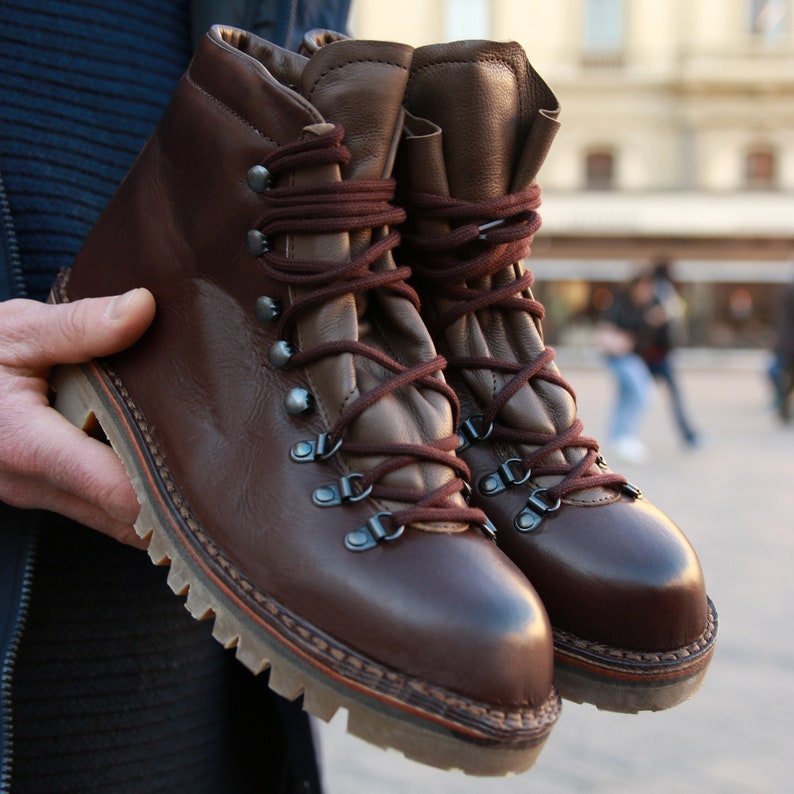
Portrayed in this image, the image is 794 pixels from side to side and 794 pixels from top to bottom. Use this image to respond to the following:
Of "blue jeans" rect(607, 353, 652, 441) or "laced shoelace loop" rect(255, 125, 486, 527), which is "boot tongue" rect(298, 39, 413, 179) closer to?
"laced shoelace loop" rect(255, 125, 486, 527)

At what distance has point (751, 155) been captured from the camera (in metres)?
22.9

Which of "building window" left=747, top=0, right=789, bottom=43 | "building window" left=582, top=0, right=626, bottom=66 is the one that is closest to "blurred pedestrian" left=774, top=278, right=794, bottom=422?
"building window" left=582, top=0, right=626, bottom=66

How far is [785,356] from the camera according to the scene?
432 inches

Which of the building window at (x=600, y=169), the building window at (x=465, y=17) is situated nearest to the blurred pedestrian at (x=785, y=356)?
the building window at (x=600, y=169)

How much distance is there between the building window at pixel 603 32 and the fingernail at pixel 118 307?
24197 mm

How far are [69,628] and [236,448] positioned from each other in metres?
0.47

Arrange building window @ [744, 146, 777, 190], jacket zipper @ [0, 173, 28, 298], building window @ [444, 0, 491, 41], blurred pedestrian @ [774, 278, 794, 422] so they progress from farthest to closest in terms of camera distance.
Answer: building window @ [444, 0, 491, 41], building window @ [744, 146, 777, 190], blurred pedestrian @ [774, 278, 794, 422], jacket zipper @ [0, 173, 28, 298]

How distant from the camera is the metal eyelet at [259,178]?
1114 mm

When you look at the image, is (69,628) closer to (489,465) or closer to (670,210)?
(489,465)

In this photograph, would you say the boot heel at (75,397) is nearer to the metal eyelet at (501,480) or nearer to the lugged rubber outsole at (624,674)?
the metal eyelet at (501,480)

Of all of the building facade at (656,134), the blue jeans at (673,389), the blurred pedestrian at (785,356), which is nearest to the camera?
the blue jeans at (673,389)

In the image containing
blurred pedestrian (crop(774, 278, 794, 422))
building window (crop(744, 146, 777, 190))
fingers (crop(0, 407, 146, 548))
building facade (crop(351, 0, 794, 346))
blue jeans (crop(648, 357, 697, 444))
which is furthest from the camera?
building window (crop(744, 146, 777, 190))

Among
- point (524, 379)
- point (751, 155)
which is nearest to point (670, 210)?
point (751, 155)

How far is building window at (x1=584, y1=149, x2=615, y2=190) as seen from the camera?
23.0m
